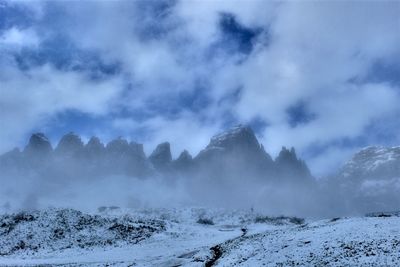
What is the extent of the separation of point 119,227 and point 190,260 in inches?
934

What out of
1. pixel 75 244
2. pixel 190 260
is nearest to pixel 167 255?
pixel 190 260

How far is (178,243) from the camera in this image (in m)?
66.1

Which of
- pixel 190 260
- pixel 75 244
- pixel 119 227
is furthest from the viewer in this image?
pixel 119 227

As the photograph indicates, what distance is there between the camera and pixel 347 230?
47.2 m

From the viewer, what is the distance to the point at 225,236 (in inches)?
2837

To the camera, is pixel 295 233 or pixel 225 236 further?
pixel 225 236

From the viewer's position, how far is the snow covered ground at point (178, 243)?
1630 inches

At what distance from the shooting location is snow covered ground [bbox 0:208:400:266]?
41.4 meters

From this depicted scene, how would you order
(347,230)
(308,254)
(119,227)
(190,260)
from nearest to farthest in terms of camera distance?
(308,254)
(347,230)
(190,260)
(119,227)

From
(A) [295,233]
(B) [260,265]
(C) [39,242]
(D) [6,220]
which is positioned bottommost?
(B) [260,265]

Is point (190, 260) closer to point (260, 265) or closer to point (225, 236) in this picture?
point (260, 265)

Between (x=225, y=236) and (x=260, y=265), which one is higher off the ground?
(x=225, y=236)

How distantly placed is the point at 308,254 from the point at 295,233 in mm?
9915

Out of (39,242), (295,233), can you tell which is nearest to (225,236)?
(295,233)
